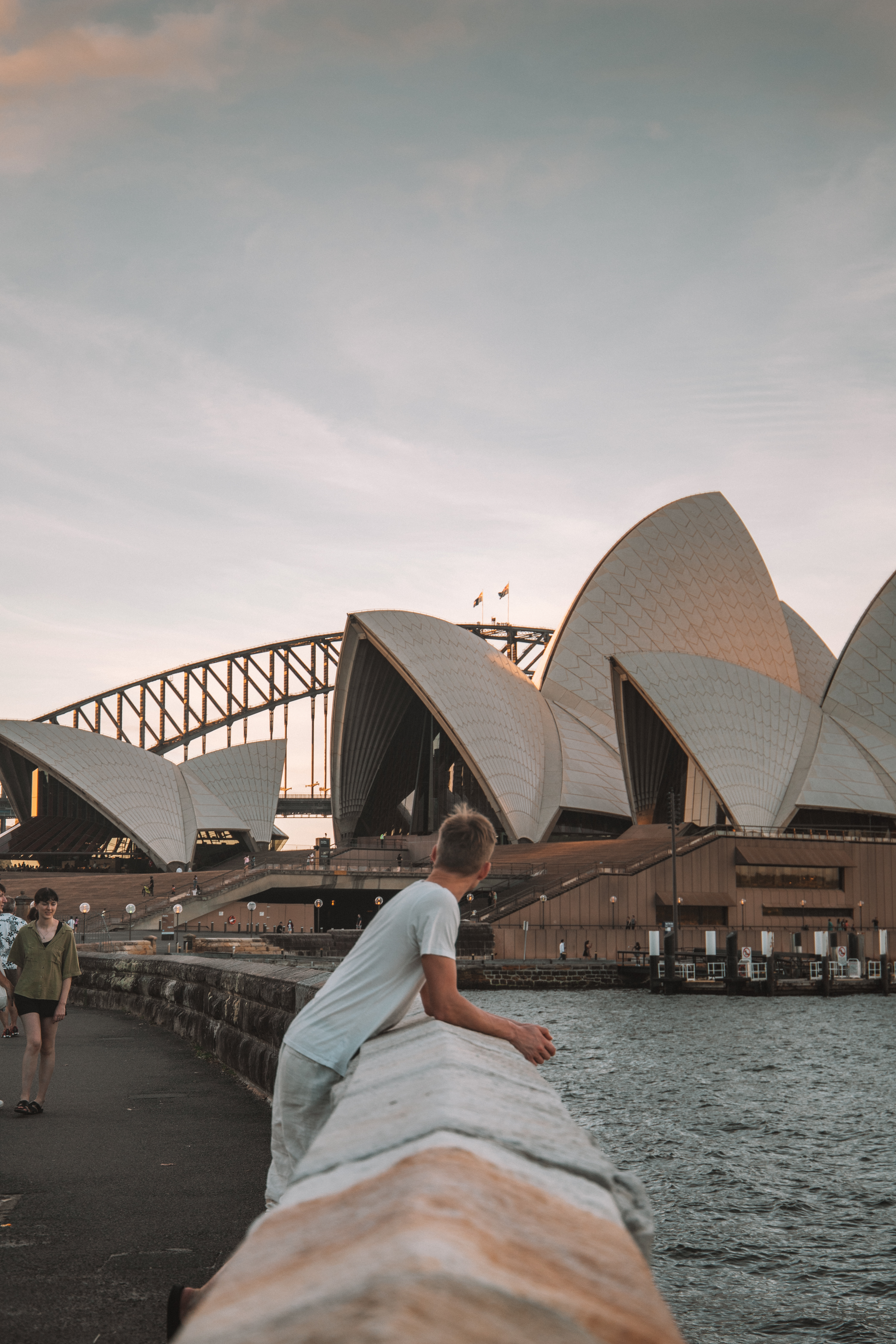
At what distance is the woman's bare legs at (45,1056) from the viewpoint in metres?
7.51

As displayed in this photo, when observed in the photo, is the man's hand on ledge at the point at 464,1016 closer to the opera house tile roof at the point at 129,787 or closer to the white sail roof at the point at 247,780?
the opera house tile roof at the point at 129,787

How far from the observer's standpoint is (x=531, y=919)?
47.6 meters

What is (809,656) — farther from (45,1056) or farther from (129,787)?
(45,1056)

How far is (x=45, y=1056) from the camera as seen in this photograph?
25.0 ft

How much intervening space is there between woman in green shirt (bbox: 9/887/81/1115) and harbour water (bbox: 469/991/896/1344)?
15.2 feet

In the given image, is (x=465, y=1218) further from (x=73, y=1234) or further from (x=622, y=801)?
(x=622, y=801)

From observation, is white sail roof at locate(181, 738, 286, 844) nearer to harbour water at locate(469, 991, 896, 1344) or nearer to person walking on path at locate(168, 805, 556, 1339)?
harbour water at locate(469, 991, 896, 1344)

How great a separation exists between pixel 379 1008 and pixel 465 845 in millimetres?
529

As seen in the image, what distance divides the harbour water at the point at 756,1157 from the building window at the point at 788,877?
22111 millimetres

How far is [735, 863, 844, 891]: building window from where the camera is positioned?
5206cm

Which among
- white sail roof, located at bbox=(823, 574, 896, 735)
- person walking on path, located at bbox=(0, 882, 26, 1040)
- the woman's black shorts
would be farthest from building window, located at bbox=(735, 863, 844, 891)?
the woman's black shorts

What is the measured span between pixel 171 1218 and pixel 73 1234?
41 cm

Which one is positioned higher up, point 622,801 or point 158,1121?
point 622,801

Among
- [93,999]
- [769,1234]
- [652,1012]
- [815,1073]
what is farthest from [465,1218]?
[652,1012]
